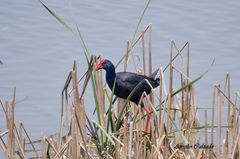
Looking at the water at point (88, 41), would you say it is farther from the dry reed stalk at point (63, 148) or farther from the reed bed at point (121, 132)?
the dry reed stalk at point (63, 148)

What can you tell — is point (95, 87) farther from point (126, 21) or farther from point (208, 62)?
point (126, 21)

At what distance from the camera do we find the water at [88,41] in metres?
10.6

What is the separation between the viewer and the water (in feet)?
34.8

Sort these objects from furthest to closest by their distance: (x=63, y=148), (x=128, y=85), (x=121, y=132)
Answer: (x=128, y=85) < (x=121, y=132) < (x=63, y=148)

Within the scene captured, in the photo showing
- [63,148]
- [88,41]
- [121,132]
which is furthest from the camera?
[88,41]

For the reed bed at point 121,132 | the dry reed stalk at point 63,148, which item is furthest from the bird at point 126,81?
the dry reed stalk at point 63,148

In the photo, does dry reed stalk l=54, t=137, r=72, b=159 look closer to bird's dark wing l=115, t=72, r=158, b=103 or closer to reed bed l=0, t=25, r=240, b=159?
reed bed l=0, t=25, r=240, b=159

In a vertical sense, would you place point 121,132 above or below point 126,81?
below

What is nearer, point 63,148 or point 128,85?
point 63,148

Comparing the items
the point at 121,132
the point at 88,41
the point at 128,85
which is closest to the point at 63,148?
the point at 121,132

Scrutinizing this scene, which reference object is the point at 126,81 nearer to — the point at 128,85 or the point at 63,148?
the point at 128,85

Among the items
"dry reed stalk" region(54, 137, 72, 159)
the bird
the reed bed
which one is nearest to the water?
the bird

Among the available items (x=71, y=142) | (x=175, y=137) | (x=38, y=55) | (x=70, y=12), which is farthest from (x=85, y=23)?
(x=71, y=142)

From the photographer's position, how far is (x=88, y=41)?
1186cm
